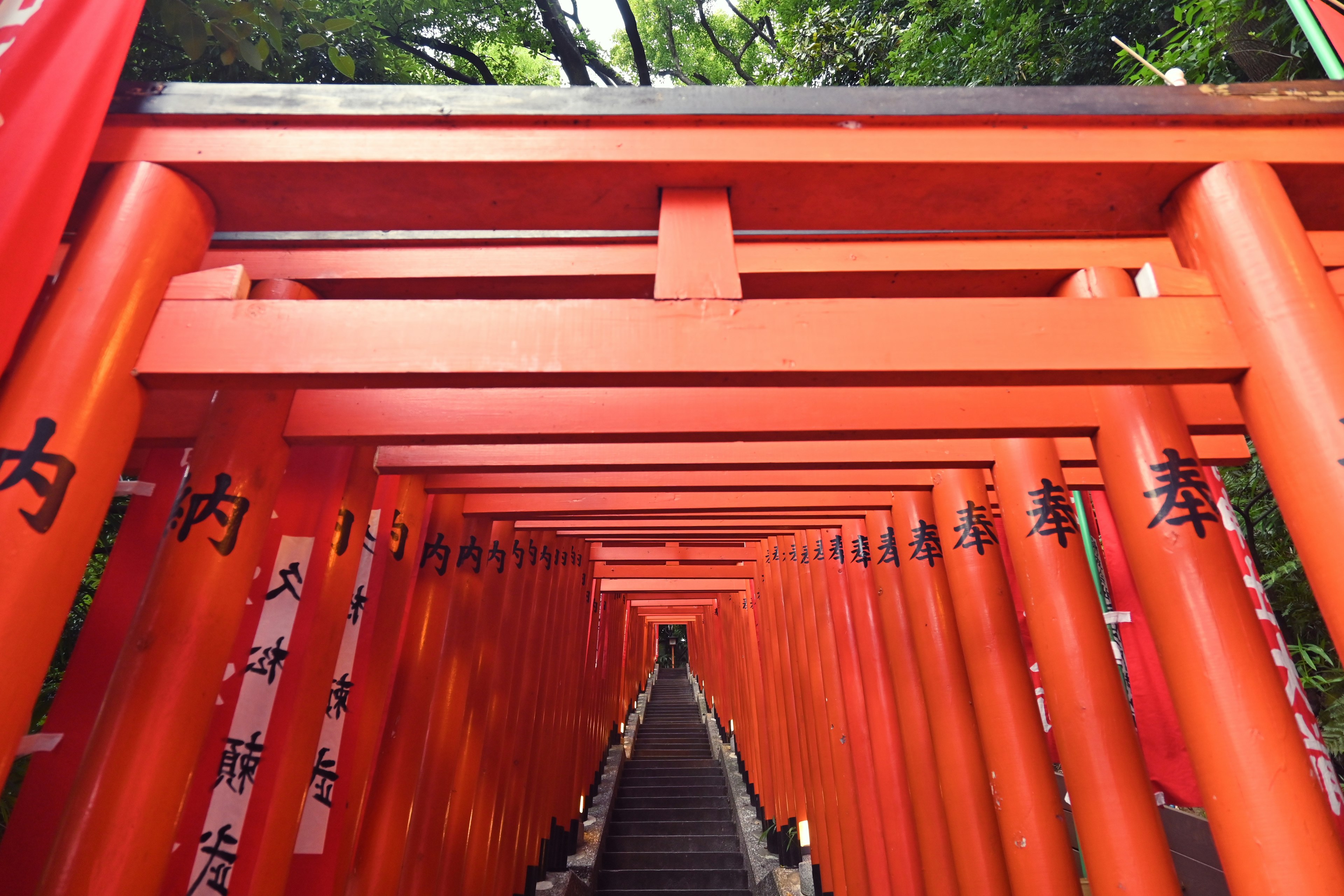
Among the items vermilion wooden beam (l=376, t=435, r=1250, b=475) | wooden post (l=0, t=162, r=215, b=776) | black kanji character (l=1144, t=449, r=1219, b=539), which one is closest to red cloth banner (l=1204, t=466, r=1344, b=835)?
vermilion wooden beam (l=376, t=435, r=1250, b=475)

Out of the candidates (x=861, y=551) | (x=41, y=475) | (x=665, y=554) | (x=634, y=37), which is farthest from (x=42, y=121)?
(x=634, y=37)

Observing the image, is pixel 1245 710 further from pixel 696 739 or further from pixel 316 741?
pixel 696 739

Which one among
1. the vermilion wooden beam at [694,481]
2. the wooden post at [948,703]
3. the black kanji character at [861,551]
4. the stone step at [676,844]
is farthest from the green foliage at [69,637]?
the stone step at [676,844]

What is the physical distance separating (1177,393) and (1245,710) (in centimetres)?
195

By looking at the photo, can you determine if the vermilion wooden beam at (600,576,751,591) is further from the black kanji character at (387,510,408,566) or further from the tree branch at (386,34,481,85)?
the tree branch at (386,34,481,85)

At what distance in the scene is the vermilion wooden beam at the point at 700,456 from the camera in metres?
4.21

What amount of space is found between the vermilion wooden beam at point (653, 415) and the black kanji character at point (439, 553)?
6.96 ft

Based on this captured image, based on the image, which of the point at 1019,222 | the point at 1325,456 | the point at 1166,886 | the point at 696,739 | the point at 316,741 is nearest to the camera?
Result: the point at 1325,456

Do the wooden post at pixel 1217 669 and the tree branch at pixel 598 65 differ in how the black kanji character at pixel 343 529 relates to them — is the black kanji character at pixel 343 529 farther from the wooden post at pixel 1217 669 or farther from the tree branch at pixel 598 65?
the tree branch at pixel 598 65

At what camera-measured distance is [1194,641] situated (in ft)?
7.43

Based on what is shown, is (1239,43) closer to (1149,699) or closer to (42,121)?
(1149,699)

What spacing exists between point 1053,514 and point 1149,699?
2991 millimetres

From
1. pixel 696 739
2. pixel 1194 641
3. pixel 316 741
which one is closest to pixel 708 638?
pixel 696 739

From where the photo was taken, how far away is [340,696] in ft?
12.7
